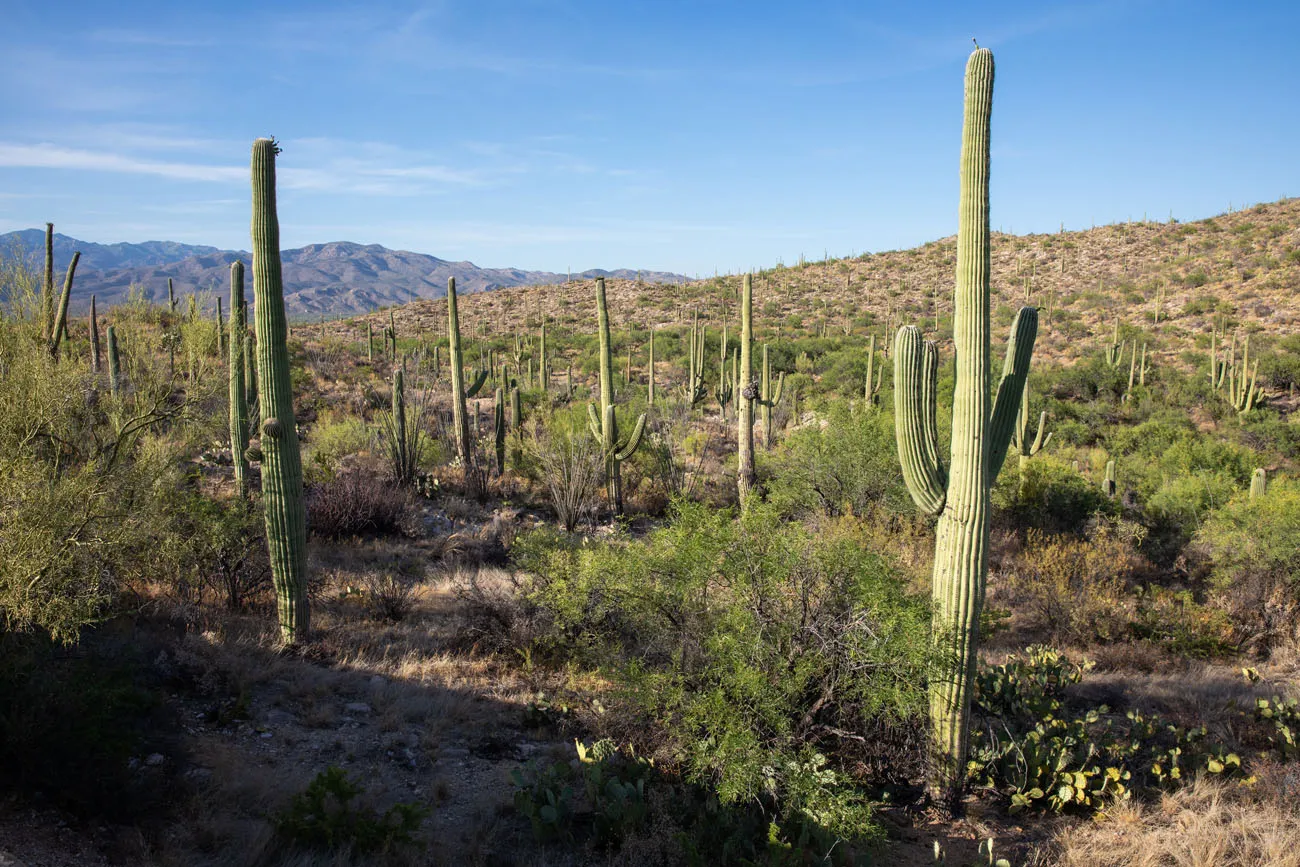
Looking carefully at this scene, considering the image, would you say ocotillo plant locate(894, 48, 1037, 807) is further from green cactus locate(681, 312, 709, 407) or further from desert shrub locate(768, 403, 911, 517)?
green cactus locate(681, 312, 709, 407)

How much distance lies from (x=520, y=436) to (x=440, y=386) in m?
10.3

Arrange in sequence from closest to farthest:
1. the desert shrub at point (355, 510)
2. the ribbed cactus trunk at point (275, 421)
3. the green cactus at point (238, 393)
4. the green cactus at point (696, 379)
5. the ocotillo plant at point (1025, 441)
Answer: the ribbed cactus trunk at point (275, 421)
the green cactus at point (238, 393)
the desert shrub at point (355, 510)
the ocotillo plant at point (1025, 441)
the green cactus at point (696, 379)

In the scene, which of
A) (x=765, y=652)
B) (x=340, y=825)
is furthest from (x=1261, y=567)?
(x=340, y=825)

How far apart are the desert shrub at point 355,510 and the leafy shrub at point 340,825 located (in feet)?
23.6

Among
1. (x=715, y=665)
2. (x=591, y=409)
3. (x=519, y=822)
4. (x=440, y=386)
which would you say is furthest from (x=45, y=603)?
(x=440, y=386)

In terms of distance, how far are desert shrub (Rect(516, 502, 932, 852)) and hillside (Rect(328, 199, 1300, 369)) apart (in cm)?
2965

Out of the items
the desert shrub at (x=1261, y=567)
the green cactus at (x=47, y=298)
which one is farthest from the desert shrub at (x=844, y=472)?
the green cactus at (x=47, y=298)

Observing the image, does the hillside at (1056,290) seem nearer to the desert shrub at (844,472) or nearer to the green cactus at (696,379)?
the green cactus at (696,379)

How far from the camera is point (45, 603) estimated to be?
214 inches

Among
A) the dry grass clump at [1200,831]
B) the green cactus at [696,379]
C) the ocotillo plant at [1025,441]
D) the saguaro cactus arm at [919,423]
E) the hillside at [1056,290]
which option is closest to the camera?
the dry grass clump at [1200,831]

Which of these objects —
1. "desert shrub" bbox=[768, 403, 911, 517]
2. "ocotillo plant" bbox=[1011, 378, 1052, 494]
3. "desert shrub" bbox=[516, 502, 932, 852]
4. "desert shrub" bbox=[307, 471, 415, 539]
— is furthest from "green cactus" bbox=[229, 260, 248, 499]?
"ocotillo plant" bbox=[1011, 378, 1052, 494]

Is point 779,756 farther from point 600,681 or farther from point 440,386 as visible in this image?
point 440,386

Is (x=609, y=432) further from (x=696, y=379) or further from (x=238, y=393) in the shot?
(x=696, y=379)

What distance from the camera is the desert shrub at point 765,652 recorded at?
→ 198 inches
